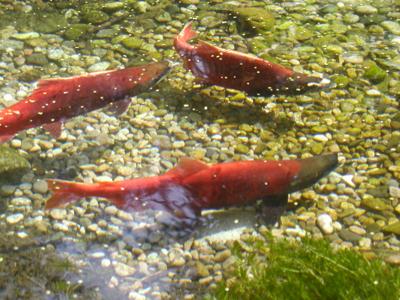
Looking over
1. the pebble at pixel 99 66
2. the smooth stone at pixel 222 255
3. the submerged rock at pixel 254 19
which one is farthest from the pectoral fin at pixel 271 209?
the submerged rock at pixel 254 19

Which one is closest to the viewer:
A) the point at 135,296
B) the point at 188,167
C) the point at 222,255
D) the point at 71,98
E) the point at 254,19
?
the point at 135,296

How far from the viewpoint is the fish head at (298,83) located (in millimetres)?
5496

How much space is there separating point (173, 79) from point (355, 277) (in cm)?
281

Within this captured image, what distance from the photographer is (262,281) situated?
398cm

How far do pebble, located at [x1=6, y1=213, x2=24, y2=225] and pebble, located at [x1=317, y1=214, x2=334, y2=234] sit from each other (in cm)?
211

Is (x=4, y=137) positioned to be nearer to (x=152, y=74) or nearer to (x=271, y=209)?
(x=152, y=74)

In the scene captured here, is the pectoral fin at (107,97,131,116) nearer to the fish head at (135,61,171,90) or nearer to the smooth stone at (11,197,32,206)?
the fish head at (135,61,171,90)

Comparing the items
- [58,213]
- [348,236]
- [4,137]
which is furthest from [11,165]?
[348,236]

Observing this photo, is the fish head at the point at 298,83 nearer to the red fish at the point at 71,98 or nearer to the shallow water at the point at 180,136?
the shallow water at the point at 180,136

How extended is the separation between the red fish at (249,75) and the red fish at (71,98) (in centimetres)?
48

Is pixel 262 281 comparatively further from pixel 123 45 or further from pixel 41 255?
pixel 123 45

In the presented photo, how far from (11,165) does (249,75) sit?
6.84 feet

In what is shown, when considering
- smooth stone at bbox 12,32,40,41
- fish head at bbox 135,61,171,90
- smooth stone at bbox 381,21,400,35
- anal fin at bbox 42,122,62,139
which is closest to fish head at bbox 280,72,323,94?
fish head at bbox 135,61,171,90

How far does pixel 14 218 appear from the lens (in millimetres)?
4555
